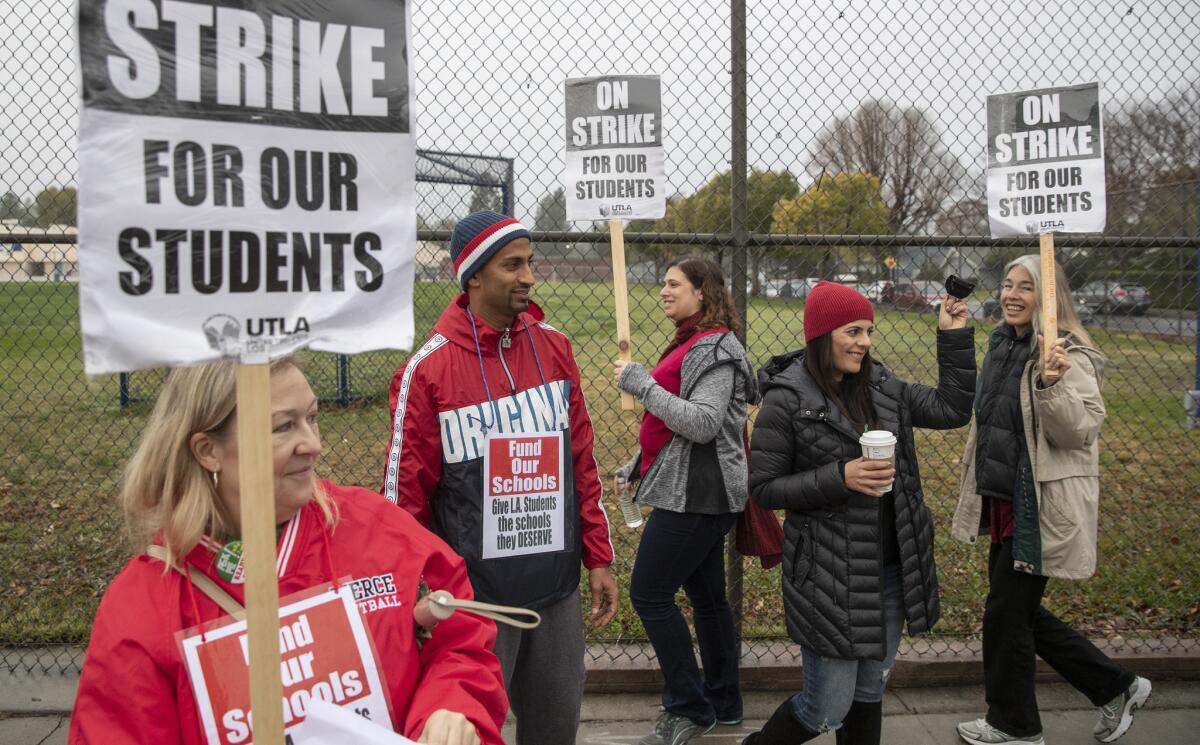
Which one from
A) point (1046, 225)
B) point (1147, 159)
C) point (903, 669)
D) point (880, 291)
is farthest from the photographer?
point (1147, 159)

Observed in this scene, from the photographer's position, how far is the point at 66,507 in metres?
6.83

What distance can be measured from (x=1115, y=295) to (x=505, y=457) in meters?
11.0

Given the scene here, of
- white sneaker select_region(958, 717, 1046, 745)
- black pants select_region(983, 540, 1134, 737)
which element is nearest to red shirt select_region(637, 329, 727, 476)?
black pants select_region(983, 540, 1134, 737)

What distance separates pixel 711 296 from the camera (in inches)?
156

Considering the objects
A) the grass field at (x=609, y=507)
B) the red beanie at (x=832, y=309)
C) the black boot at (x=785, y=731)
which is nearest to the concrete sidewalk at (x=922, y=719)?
the grass field at (x=609, y=507)

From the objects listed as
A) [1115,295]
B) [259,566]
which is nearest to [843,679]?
[259,566]

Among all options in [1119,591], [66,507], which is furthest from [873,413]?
[66,507]

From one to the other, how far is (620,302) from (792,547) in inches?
43.3

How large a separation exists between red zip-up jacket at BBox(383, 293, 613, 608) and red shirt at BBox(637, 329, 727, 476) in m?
0.83

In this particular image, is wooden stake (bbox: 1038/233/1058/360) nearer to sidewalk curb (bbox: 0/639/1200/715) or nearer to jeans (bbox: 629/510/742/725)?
jeans (bbox: 629/510/742/725)

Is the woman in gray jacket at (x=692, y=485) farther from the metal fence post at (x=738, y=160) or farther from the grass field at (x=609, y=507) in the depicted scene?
the grass field at (x=609, y=507)

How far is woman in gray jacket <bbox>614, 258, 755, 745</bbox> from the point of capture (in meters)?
3.76

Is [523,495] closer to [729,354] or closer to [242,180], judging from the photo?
[729,354]

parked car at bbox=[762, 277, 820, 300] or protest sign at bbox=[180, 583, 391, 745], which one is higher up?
parked car at bbox=[762, 277, 820, 300]
